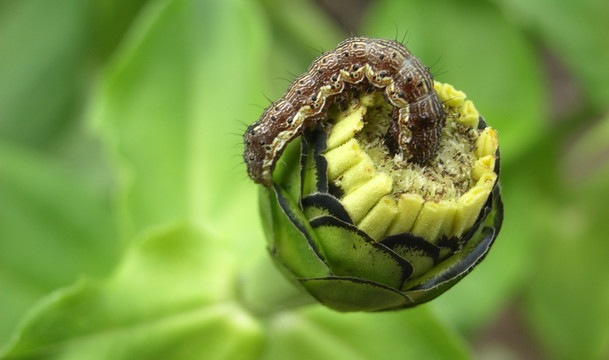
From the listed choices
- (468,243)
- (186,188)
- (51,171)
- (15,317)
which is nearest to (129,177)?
(186,188)

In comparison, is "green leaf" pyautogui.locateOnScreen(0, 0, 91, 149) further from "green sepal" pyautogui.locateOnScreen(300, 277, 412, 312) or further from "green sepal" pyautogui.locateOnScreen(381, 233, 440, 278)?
"green sepal" pyautogui.locateOnScreen(381, 233, 440, 278)

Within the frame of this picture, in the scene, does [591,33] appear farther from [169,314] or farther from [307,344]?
[169,314]

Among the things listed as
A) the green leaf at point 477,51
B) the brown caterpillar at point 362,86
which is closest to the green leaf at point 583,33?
the green leaf at point 477,51

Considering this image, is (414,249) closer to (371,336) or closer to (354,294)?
(354,294)

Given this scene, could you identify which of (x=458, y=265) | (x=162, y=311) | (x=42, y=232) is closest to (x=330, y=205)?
(x=458, y=265)

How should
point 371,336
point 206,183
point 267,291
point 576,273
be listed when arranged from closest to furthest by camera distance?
point 267,291 → point 371,336 → point 206,183 → point 576,273

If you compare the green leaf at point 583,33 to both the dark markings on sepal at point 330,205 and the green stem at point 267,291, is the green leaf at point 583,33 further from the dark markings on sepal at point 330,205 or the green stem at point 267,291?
the dark markings on sepal at point 330,205

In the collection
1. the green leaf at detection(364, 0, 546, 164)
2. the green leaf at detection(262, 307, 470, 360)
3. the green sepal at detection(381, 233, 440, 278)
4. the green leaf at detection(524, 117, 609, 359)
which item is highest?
the green leaf at detection(364, 0, 546, 164)

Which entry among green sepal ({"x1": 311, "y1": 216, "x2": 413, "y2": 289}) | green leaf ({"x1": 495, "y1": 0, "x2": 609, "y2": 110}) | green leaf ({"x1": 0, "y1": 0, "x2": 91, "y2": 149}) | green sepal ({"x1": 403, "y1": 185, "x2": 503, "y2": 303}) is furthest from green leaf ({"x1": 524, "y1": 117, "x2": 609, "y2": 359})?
green leaf ({"x1": 0, "y1": 0, "x2": 91, "y2": 149})
